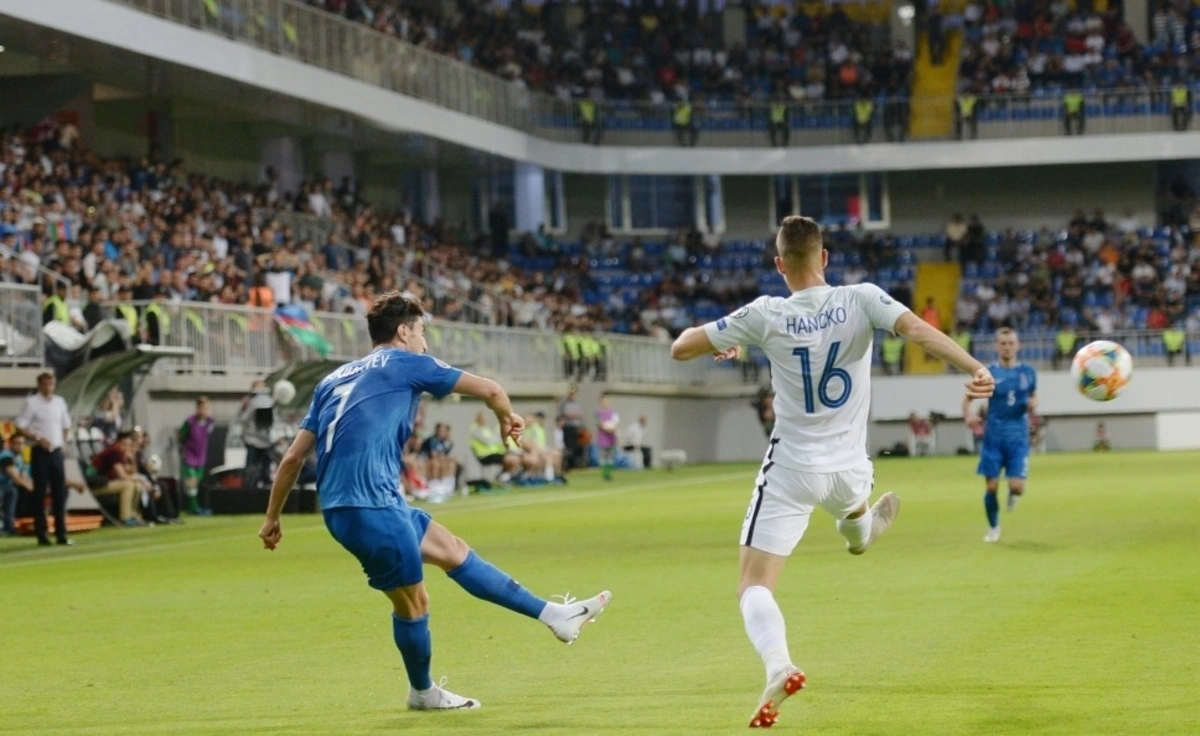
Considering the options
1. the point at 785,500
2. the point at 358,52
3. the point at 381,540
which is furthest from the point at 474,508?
the point at 785,500

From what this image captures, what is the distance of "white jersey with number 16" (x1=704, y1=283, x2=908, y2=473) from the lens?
8.18 metres

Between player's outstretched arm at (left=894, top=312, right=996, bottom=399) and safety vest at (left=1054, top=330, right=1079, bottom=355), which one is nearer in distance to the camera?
player's outstretched arm at (left=894, top=312, right=996, bottom=399)

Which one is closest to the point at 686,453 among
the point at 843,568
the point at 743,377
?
the point at 743,377

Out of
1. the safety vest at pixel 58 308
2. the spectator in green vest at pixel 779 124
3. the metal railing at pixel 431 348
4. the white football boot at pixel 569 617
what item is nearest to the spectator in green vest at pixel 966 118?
the spectator in green vest at pixel 779 124

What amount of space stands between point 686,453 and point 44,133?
2305 centimetres

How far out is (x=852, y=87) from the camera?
60.8 m

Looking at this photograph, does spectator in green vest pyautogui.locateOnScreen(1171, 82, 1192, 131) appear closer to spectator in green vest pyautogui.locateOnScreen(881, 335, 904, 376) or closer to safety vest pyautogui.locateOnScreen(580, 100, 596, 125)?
spectator in green vest pyautogui.locateOnScreen(881, 335, 904, 376)

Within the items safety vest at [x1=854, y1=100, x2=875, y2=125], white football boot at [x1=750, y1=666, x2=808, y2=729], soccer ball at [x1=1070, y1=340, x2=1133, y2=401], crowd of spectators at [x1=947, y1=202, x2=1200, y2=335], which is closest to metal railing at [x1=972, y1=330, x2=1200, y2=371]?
crowd of spectators at [x1=947, y1=202, x2=1200, y2=335]

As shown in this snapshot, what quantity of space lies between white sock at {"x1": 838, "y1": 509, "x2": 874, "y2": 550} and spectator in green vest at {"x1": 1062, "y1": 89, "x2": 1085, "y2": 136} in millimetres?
51528

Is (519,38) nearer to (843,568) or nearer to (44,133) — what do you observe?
(44,133)

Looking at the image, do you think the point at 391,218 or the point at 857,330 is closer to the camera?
the point at 857,330

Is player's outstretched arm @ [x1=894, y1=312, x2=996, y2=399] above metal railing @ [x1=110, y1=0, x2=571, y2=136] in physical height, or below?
below

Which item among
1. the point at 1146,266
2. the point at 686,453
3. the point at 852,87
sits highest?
the point at 852,87

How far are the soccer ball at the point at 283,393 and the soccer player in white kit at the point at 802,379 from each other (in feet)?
69.1
